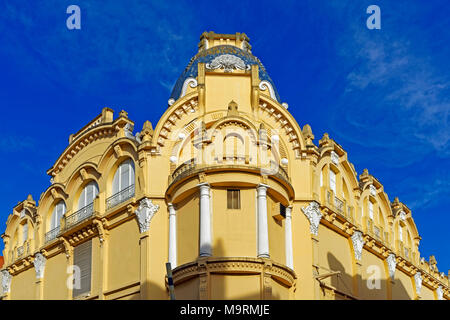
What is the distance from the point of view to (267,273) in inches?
1271

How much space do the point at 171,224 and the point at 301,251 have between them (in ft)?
20.5

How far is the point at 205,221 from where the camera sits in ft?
108

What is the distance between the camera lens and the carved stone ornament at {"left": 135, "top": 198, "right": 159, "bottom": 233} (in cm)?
3547

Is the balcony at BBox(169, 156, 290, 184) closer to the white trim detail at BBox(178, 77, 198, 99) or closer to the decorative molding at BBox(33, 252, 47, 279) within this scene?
the white trim detail at BBox(178, 77, 198, 99)

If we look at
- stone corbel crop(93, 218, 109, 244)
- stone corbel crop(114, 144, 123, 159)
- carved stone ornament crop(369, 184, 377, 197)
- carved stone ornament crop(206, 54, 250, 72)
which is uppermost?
carved stone ornament crop(206, 54, 250, 72)

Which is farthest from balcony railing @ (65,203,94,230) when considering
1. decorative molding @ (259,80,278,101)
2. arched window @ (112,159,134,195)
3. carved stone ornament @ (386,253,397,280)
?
carved stone ornament @ (386,253,397,280)

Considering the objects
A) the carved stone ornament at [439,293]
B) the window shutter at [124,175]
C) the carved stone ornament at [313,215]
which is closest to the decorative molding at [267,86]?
the carved stone ornament at [313,215]

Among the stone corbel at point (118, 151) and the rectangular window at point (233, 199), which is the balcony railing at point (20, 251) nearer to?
the stone corbel at point (118, 151)

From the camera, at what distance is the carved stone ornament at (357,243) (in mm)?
40719

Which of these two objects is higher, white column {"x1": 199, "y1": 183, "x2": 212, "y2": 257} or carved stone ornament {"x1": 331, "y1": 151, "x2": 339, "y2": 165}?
carved stone ornament {"x1": 331, "y1": 151, "x2": 339, "y2": 165}

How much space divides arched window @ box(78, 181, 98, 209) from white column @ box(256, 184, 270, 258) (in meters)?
11.1

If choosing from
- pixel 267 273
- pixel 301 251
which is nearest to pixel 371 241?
pixel 301 251

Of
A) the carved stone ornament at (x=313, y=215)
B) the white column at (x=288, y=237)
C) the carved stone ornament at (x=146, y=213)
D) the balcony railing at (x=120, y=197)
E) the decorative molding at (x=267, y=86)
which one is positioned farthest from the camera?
the decorative molding at (x=267, y=86)

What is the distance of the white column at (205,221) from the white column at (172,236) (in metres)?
2.36
